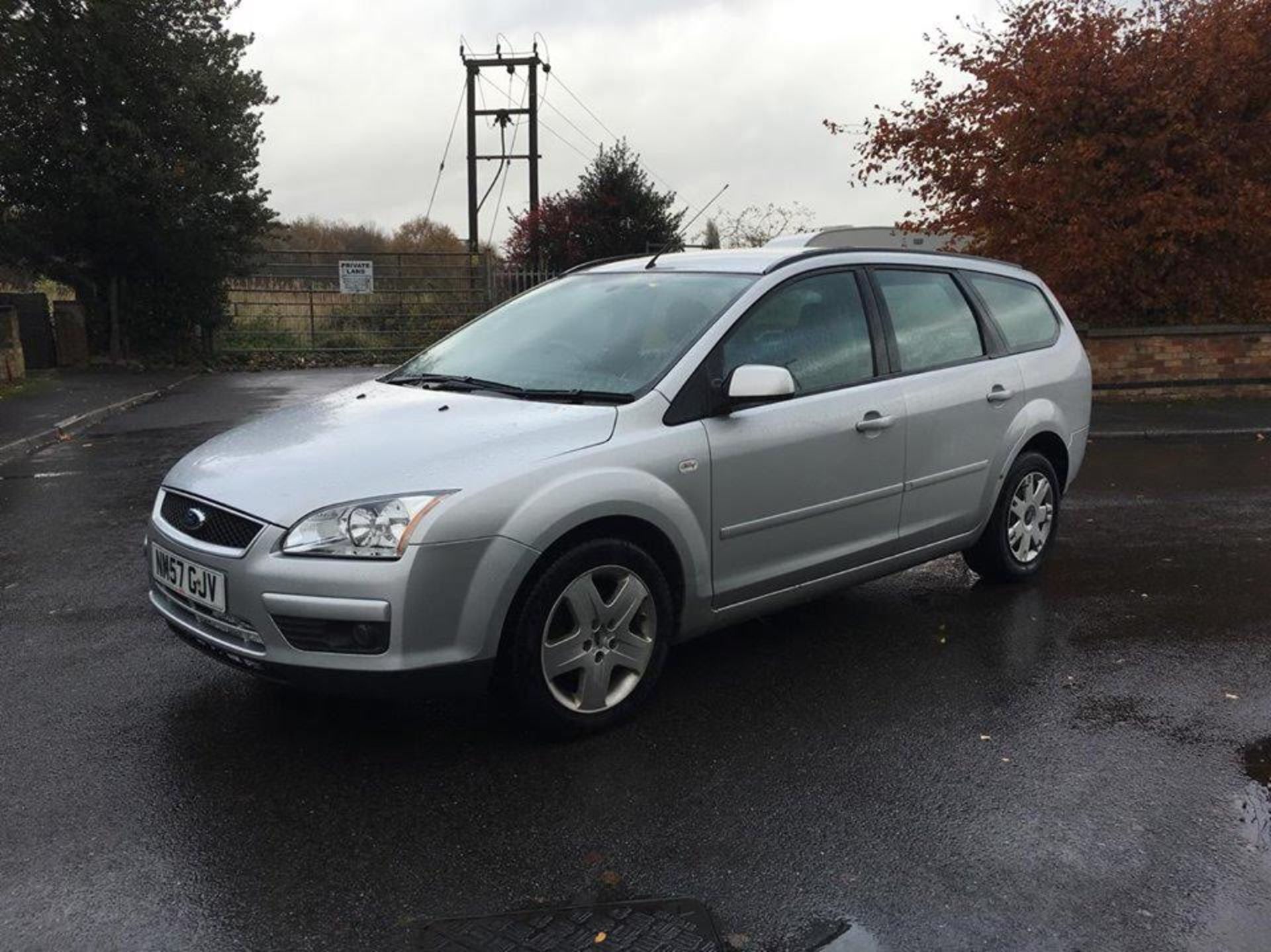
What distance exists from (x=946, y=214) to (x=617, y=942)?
13.3m

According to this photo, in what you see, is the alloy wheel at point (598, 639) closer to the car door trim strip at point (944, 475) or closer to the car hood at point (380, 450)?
the car hood at point (380, 450)

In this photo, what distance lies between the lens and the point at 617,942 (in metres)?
2.70

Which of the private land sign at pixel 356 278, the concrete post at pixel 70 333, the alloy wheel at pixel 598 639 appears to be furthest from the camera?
the private land sign at pixel 356 278

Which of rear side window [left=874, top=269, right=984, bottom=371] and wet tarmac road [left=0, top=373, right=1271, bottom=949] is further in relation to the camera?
rear side window [left=874, top=269, right=984, bottom=371]

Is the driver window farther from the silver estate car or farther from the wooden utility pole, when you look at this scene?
the wooden utility pole

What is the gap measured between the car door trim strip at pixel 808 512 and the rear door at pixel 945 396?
0.18 m

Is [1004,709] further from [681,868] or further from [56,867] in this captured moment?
[56,867]

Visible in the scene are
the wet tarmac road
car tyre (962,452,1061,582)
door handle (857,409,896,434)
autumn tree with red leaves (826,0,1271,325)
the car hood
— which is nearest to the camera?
the wet tarmac road

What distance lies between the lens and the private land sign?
2280 cm

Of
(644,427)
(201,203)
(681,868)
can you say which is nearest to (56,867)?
(681,868)

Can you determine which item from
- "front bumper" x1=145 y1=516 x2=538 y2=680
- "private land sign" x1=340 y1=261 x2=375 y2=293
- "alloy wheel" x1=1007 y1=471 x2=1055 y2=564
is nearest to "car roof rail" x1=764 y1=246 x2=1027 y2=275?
"alloy wheel" x1=1007 y1=471 x2=1055 y2=564

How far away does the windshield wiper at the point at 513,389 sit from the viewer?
4.09m

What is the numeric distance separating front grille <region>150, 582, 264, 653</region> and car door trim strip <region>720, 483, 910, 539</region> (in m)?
1.71

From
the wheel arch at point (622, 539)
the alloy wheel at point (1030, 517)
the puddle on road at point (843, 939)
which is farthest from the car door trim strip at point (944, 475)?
the puddle on road at point (843, 939)
